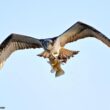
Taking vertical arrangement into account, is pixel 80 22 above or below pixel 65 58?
above

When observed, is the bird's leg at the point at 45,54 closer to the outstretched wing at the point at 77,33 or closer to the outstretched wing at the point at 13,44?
the outstretched wing at the point at 77,33

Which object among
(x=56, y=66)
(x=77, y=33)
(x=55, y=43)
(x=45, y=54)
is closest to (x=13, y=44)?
(x=55, y=43)

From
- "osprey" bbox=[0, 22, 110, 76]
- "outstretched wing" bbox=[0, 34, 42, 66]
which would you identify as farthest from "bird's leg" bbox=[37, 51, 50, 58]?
Answer: "outstretched wing" bbox=[0, 34, 42, 66]

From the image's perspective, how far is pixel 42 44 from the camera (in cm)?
1705

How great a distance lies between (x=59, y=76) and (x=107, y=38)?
2391 millimetres

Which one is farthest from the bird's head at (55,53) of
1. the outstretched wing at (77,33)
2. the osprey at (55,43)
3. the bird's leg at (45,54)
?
the outstretched wing at (77,33)

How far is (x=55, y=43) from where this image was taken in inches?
665

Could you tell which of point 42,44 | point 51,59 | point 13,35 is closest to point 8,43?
point 13,35

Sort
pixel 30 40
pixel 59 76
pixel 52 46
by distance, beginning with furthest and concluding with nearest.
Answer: pixel 30 40, pixel 52 46, pixel 59 76

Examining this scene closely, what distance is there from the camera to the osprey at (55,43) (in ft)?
52.6

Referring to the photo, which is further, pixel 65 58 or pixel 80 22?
pixel 80 22

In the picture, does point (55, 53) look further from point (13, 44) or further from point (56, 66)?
point (13, 44)

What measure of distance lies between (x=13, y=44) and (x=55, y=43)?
2.41 m

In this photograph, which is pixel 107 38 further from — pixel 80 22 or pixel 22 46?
pixel 22 46
